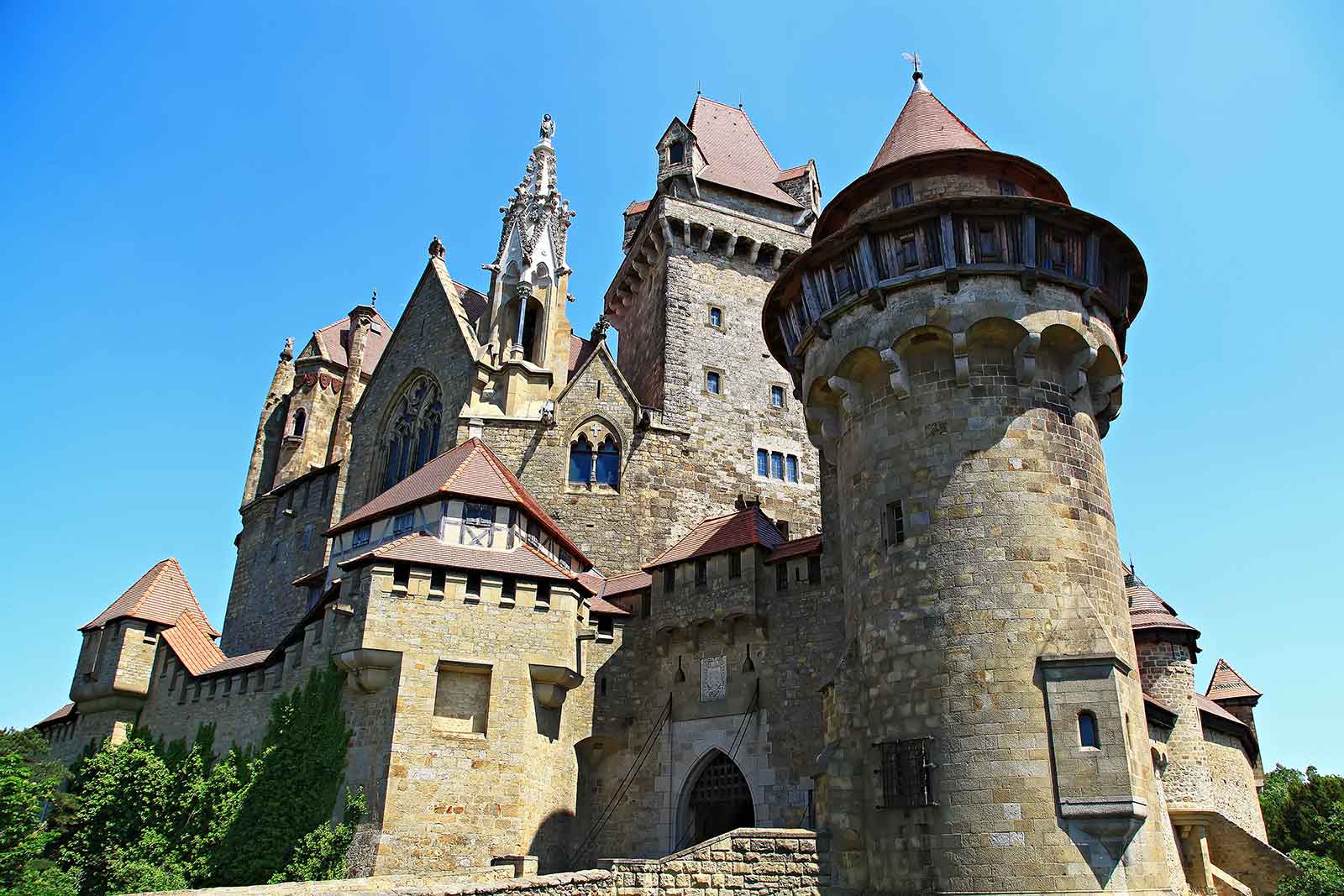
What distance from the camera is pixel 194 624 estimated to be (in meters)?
29.9

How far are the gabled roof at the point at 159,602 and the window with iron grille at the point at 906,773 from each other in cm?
2259

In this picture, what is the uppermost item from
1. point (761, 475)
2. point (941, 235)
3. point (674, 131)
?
point (674, 131)

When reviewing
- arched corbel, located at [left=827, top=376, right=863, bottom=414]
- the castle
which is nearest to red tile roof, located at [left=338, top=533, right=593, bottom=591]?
the castle

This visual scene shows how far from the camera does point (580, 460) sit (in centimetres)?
3272

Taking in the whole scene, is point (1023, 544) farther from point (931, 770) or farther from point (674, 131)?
point (674, 131)

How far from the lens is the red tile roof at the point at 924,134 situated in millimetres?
19734

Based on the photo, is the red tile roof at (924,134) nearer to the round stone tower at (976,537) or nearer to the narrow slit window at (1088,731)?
the round stone tower at (976,537)

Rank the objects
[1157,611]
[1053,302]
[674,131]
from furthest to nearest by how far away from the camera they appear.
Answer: [674,131] → [1157,611] → [1053,302]

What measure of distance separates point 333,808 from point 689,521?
14.7 meters

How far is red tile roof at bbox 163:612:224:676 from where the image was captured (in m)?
27.5

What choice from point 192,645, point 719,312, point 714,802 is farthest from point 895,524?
point 719,312

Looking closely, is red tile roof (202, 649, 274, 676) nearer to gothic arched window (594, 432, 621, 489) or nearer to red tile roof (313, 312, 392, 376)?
gothic arched window (594, 432, 621, 489)

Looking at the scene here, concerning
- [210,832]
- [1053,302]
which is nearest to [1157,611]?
[1053,302]

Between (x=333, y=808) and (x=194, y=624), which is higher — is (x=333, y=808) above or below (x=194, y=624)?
below
